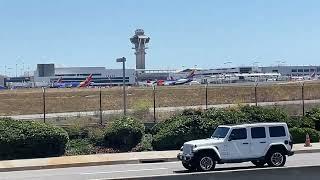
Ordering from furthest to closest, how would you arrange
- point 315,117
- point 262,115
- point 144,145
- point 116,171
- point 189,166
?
point 315,117 < point 262,115 < point 144,145 < point 116,171 < point 189,166

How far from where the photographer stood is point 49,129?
2680 cm

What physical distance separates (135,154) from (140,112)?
11523 mm

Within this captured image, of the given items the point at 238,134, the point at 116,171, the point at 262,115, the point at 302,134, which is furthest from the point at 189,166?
the point at 302,134

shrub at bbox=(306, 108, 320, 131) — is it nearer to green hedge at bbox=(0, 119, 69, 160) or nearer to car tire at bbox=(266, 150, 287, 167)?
car tire at bbox=(266, 150, 287, 167)

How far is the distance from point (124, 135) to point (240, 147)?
979cm

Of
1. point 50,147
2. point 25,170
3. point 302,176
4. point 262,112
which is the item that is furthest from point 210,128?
point 302,176

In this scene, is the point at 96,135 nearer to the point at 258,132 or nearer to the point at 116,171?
the point at 116,171

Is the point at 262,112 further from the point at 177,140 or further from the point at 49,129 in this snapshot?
the point at 49,129

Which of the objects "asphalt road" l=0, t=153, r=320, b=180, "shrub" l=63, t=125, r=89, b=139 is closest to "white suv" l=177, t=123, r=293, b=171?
"asphalt road" l=0, t=153, r=320, b=180

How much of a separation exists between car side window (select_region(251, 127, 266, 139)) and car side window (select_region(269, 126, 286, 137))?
29 centimetres

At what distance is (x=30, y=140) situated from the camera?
86.2 ft

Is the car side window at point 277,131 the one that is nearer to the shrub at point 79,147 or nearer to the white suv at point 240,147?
the white suv at point 240,147

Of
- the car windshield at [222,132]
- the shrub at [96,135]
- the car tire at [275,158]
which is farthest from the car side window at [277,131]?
the shrub at [96,135]

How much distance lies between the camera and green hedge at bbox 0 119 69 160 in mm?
26084
